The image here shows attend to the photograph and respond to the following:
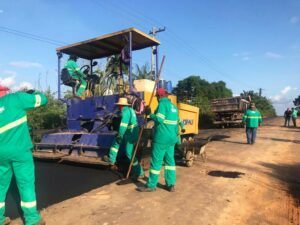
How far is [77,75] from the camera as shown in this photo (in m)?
8.16

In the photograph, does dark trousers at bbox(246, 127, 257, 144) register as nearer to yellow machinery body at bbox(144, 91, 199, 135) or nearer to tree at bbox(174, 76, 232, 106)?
yellow machinery body at bbox(144, 91, 199, 135)

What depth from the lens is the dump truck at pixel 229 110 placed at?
1889 cm

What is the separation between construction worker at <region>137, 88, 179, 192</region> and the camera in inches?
197

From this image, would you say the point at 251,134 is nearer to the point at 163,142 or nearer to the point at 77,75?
the point at 77,75

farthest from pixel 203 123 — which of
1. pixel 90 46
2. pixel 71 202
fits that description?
pixel 71 202

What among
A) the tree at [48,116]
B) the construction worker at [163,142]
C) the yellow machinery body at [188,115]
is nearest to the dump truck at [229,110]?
the tree at [48,116]

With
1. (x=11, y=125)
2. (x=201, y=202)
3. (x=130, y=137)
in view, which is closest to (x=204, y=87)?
(x=130, y=137)

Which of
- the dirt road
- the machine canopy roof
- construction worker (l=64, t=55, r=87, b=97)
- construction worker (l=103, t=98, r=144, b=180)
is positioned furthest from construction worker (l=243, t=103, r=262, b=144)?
construction worker (l=103, t=98, r=144, b=180)

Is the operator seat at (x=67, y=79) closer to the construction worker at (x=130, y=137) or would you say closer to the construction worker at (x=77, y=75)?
the construction worker at (x=77, y=75)

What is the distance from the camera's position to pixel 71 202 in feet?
14.8

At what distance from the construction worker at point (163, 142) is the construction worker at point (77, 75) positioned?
358 cm

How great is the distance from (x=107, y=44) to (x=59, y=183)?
412cm

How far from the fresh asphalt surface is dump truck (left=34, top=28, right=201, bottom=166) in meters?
0.22

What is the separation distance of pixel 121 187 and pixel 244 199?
1919mm
